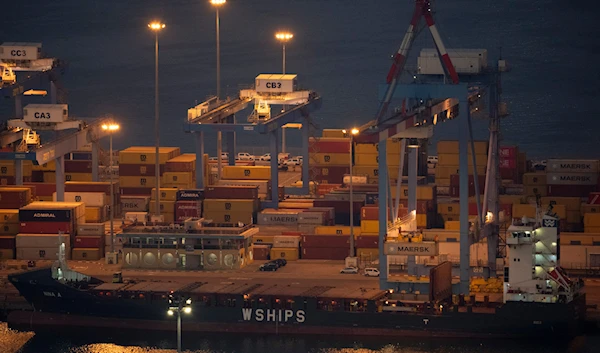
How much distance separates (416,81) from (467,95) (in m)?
3.97

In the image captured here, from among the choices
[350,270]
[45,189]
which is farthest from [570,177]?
[45,189]

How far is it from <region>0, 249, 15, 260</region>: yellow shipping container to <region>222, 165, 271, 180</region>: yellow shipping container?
14357mm

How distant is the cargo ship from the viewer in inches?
2874

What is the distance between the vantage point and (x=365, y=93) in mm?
173125

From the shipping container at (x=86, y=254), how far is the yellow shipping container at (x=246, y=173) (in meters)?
12.4

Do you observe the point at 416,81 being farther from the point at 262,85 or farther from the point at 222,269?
the point at 262,85

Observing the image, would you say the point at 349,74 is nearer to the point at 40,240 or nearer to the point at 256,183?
the point at 256,183

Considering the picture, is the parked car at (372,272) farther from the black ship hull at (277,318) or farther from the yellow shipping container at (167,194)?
the yellow shipping container at (167,194)

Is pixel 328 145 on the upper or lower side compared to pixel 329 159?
upper

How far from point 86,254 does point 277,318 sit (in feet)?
47.4

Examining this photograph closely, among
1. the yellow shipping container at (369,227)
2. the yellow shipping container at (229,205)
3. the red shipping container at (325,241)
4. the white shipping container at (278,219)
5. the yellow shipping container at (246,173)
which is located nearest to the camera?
the yellow shipping container at (369,227)

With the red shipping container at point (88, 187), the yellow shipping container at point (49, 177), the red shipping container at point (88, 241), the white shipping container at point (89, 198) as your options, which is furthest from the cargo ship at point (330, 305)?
the yellow shipping container at point (49, 177)

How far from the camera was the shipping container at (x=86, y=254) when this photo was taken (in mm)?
86562

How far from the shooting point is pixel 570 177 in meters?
90.8
